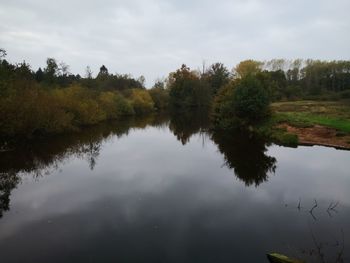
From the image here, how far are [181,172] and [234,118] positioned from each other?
23685mm

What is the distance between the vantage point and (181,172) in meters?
23.0

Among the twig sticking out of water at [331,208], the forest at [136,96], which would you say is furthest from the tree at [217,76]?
the twig sticking out of water at [331,208]

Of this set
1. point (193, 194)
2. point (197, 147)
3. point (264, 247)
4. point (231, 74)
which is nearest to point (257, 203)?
point (193, 194)

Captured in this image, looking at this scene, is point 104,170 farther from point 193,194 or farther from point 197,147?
point 197,147

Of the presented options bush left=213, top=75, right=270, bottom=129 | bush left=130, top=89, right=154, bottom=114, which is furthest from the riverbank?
bush left=130, top=89, right=154, bottom=114

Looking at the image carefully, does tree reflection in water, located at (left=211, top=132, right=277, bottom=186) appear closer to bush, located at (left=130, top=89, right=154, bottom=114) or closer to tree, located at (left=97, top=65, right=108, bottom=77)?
bush, located at (left=130, top=89, right=154, bottom=114)

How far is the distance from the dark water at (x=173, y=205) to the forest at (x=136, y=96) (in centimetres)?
540

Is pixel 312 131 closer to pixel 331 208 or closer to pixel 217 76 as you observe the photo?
pixel 331 208

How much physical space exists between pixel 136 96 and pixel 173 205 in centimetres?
6212

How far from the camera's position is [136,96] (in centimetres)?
7669

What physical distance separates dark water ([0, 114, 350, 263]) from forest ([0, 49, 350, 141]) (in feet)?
17.7

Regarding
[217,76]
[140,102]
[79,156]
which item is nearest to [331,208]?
[79,156]

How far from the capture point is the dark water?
12.0 meters

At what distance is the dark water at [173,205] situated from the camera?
12023 mm
